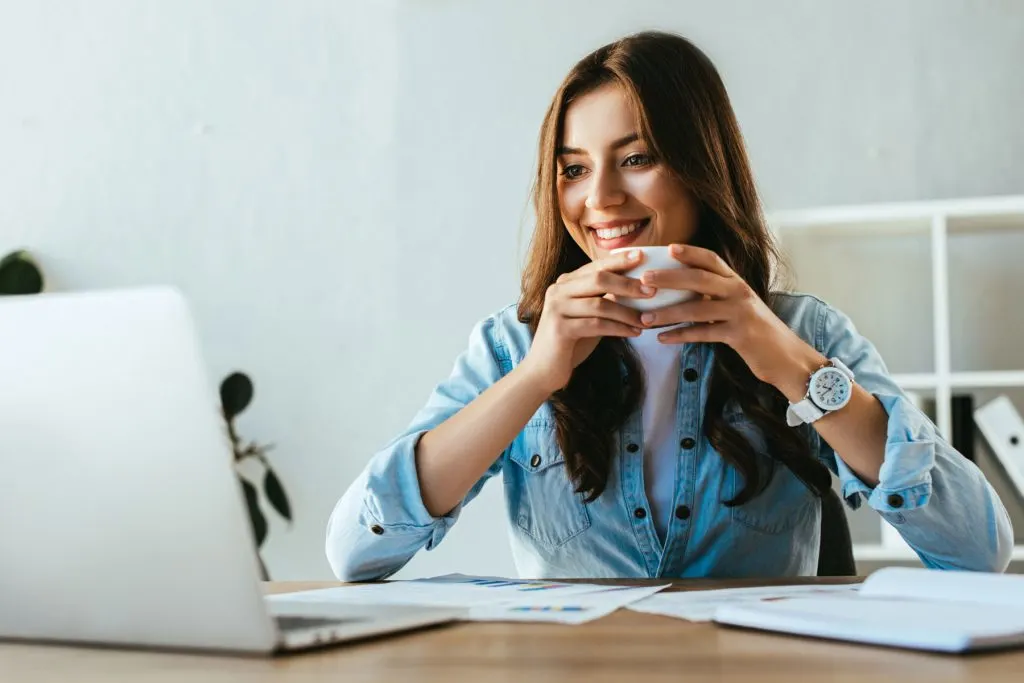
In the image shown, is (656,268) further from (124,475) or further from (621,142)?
(124,475)

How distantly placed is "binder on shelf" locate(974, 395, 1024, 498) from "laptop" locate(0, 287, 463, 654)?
2.05 metres

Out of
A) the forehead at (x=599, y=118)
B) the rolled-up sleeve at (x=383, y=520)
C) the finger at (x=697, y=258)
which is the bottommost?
the rolled-up sleeve at (x=383, y=520)

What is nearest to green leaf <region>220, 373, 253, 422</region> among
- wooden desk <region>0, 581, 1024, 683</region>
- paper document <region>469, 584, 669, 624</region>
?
paper document <region>469, 584, 669, 624</region>

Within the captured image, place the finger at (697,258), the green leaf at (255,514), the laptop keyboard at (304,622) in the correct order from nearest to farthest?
the laptop keyboard at (304,622)
the finger at (697,258)
the green leaf at (255,514)

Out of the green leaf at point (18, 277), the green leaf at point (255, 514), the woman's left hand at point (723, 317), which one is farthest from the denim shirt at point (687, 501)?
the green leaf at point (18, 277)

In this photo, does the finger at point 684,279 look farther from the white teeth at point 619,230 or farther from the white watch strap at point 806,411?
the white teeth at point 619,230

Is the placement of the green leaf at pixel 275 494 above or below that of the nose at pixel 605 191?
below

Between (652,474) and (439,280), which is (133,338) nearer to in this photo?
(652,474)

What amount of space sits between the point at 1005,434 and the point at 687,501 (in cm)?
130

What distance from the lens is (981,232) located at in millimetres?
2688

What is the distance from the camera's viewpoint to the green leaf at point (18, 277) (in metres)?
2.90

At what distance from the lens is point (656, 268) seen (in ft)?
3.76

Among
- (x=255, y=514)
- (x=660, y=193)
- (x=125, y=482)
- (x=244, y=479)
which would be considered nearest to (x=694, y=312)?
(x=660, y=193)

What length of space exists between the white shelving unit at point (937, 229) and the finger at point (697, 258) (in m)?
1.41
